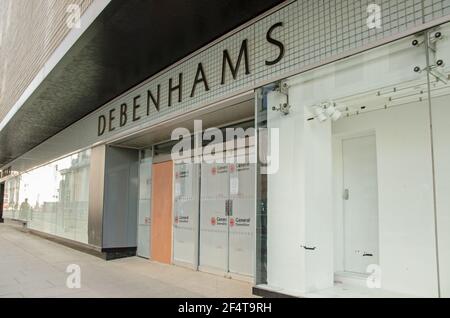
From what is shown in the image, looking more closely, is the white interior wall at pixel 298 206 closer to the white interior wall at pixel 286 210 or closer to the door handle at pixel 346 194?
the white interior wall at pixel 286 210

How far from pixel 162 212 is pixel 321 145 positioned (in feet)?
15.6

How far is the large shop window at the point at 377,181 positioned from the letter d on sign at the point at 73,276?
10.2 feet

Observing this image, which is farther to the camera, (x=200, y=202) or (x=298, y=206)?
(x=200, y=202)

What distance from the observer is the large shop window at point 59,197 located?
11227 mm

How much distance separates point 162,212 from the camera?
9078mm

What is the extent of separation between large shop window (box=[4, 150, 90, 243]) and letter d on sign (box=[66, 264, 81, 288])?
216 cm

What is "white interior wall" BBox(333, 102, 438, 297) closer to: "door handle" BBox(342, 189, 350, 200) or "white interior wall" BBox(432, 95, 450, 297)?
"white interior wall" BBox(432, 95, 450, 297)

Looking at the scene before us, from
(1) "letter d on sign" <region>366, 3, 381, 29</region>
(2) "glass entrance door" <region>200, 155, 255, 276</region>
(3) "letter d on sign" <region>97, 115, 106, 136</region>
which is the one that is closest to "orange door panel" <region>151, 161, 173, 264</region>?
(2) "glass entrance door" <region>200, 155, 255, 276</region>

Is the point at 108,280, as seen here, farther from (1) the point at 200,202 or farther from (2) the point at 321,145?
(2) the point at 321,145

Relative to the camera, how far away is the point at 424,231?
5102 mm

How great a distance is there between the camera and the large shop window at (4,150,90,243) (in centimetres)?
1123

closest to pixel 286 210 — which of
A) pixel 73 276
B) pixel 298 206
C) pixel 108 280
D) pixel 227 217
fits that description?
pixel 298 206

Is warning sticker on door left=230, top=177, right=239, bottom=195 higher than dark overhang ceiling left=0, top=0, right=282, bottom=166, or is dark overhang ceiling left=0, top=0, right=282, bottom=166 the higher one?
dark overhang ceiling left=0, top=0, right=282, bottom=166
